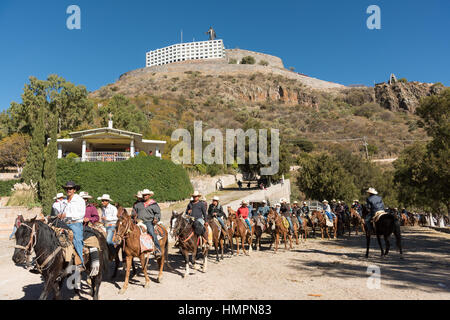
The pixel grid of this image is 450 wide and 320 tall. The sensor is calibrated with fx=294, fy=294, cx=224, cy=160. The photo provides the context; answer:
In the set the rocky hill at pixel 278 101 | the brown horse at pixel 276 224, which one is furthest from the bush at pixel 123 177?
the rocky hill at pixel 278 101

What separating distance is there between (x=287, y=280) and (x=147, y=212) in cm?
443

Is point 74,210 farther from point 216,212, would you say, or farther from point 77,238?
point 216,212

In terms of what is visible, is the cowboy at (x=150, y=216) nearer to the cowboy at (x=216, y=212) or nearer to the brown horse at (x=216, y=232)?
the brown horse at (x=216, y=232)

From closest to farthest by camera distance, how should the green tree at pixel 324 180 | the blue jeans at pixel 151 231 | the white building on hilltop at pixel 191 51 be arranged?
the blue jeans at pixel 151 231, the green tree at pixel 324 180, the white building on hilltop at pixel 191 51

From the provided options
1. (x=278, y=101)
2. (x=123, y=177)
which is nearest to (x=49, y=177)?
(x=123, y=177)

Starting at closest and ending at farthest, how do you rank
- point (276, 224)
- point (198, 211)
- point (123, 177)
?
point (198, 211) < point (276, 224) < point (123, 177)

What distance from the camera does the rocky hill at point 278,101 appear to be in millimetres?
89188

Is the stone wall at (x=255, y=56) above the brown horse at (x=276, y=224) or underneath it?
above

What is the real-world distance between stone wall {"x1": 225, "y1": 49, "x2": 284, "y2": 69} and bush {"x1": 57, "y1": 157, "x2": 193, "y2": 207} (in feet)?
457

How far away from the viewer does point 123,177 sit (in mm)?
27281

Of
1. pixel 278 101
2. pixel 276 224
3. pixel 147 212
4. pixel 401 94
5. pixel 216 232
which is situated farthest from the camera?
pixel 278 101

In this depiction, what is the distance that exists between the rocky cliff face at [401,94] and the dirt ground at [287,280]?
130 meters

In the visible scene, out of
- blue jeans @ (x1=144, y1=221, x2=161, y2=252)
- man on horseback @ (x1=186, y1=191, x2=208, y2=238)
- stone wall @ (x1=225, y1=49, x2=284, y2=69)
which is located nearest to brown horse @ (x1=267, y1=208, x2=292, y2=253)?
man on horseback @ (x1=186, y1=191, x2=208, y2=238)
